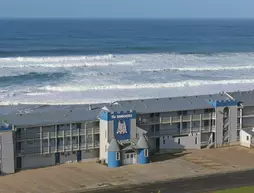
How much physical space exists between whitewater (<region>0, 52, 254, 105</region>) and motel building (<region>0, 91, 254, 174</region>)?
16255mm

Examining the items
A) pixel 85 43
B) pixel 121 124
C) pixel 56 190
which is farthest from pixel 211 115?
pixel 85 43

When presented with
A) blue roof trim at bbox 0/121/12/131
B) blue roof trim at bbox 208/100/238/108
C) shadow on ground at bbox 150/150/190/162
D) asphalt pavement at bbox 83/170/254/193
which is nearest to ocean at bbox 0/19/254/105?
blue roof trim at bbox 208/100/238/108

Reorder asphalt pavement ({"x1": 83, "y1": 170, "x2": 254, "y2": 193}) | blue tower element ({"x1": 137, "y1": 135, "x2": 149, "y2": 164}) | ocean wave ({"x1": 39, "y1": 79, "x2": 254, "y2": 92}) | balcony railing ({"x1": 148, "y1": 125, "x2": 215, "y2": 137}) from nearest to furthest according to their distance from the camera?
asphalt pavement ({"x1": 83, "y1": 170, "x2": 254, "y2": 193}), blue tower element ({"x1": 137, "y1": 135, "x2": 149, "y2": 164}), balcony railing ({"x1": 148, "y1": 125, "x2": 215, "y2": 137}), ocean wave ({"x1": 39, "y1": 79, "x2": 254, "y2": 92})

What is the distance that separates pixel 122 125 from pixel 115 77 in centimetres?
3564

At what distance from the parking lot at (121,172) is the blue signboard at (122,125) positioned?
2201 millimetres

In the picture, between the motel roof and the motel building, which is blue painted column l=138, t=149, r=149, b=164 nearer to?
the motel building

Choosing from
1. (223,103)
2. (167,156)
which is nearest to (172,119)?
(167,156)

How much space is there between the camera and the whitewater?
2489 inches

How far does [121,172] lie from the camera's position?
38344 mm

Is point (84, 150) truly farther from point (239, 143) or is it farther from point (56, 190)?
point (239, 143)

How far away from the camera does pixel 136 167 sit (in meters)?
39.4

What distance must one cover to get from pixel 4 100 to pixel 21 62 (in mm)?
32802

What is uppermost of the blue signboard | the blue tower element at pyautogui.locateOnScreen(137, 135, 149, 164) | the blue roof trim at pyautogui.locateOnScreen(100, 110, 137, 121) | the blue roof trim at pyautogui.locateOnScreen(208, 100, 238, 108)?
the blue roof trim at pyautogui.locateOnScreen(208, 100, 238, 108)

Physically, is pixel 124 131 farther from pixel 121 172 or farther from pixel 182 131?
pixel 182 131
